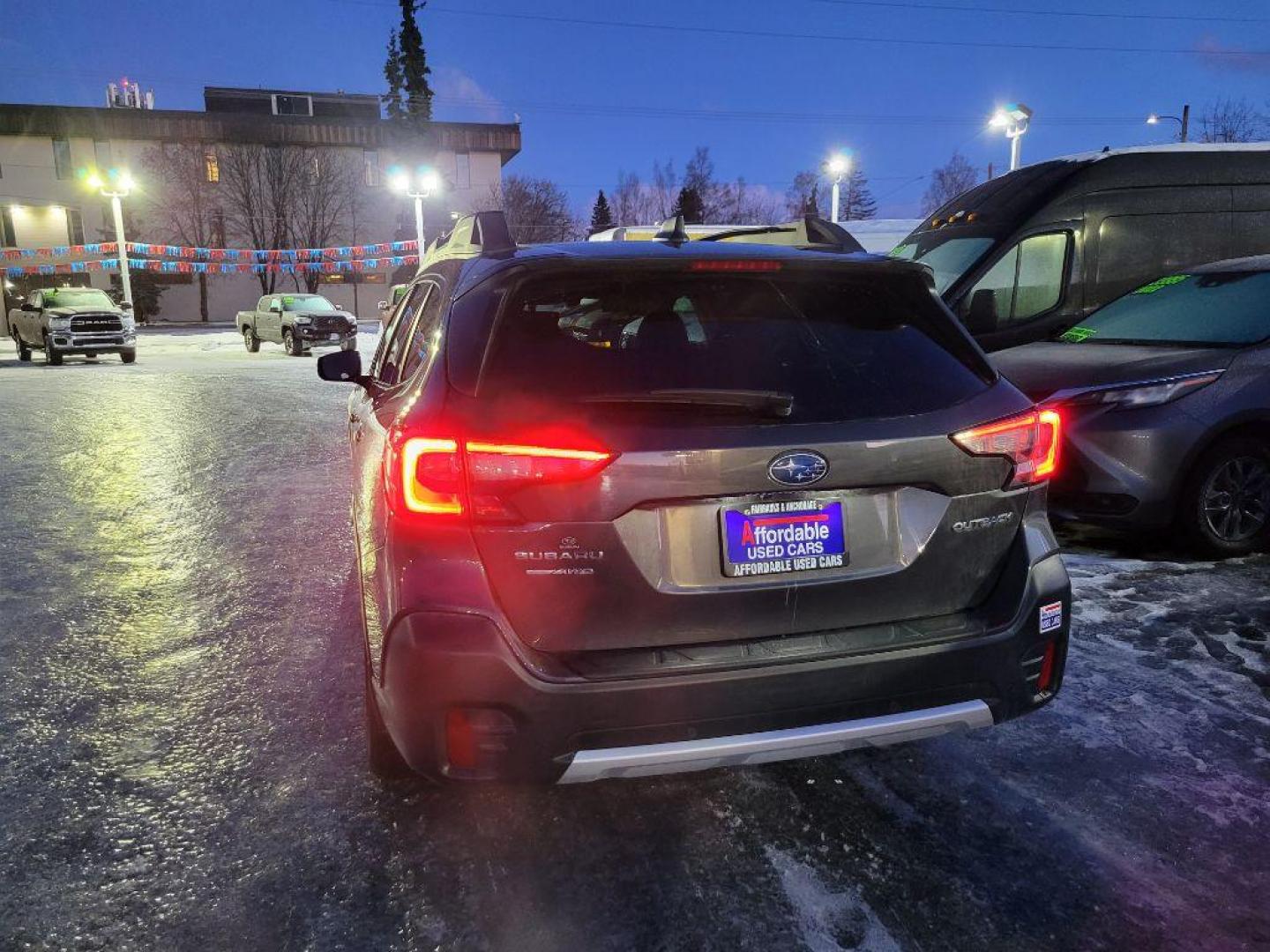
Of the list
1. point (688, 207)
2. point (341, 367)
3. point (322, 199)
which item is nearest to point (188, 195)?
point (322, 199)

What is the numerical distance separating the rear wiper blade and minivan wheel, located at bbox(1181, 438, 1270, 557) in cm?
407

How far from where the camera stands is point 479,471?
2.23 meters

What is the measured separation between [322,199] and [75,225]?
1306cm

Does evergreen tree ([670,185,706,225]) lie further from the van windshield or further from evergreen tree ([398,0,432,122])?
evergreen tree ([398,0,432,122])

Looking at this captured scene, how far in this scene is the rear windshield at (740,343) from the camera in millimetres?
2402

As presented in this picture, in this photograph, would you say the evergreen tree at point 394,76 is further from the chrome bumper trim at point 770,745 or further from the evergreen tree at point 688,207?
the chrome bumper trim at point 770,745

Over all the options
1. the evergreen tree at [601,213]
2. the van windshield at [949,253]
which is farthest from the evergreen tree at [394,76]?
the van windshield at [949,253]

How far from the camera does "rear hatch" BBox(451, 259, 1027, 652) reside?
2.22 m

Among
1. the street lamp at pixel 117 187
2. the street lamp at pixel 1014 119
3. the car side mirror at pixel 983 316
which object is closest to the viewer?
the car side mirror at pixel 983 316

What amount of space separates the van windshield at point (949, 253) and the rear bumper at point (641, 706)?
6884mm

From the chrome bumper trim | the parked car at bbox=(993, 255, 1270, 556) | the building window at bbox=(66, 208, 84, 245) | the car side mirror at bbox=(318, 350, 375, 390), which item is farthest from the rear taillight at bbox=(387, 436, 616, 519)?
the building window at bbox=(66, 208, 84, 245)

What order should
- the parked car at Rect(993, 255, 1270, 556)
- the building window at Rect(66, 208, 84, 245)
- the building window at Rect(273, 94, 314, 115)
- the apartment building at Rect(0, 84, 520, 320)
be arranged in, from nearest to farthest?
1. the parked car at Rect(993, 255, 1270, 556)
2. the apartment building at Rect(0, 84, 520, 320)
3. the building window at Rect(66, 208, 84, 245)
4. the building window at Rect(273, 94, 314, 115)

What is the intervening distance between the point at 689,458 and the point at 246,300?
2192 inches

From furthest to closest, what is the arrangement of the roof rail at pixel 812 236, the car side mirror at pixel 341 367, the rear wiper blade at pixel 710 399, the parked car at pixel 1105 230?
the parked car at pixel 1105 230 → the car side mirror at pixel 341 367 → the roof rail at pixel 812 236 → the rear wiper blade at pixel 710 399
